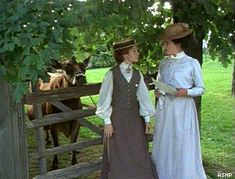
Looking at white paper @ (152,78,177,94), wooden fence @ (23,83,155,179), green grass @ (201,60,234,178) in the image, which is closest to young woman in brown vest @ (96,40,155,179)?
white paper @ (152,78,177,94)

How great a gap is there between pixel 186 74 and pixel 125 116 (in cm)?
77

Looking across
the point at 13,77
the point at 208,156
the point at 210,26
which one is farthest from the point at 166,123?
the point at 208,156

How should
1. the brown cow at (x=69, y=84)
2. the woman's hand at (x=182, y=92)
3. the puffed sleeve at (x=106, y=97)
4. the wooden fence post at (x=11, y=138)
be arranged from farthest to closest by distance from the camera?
the brown cow at (x=69, y=84), the wooden fence post at (x=11, y=138), the puffed sleeve at (x=106, y=97), the woman's hand at (x=182, y=92)

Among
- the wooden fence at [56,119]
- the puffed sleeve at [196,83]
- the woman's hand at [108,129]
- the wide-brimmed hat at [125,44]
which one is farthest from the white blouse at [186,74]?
the wooden fence at [56,119]

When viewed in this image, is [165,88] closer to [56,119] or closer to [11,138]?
[56,119]

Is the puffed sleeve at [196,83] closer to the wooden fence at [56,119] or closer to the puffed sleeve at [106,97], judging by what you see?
the puffed sleeve at [106,97]

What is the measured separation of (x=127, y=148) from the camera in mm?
4812

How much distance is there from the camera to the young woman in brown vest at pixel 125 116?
469 centimetres

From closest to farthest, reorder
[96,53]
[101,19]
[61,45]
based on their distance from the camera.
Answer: [61,45], [101,19], [96,53]

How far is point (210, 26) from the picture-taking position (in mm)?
4867

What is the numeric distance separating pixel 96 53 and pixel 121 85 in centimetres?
195

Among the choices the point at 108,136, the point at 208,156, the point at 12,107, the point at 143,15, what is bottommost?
the point at 208,156

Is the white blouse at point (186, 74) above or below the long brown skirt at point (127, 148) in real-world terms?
above

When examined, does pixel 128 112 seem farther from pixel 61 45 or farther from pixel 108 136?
pixel 61 45
